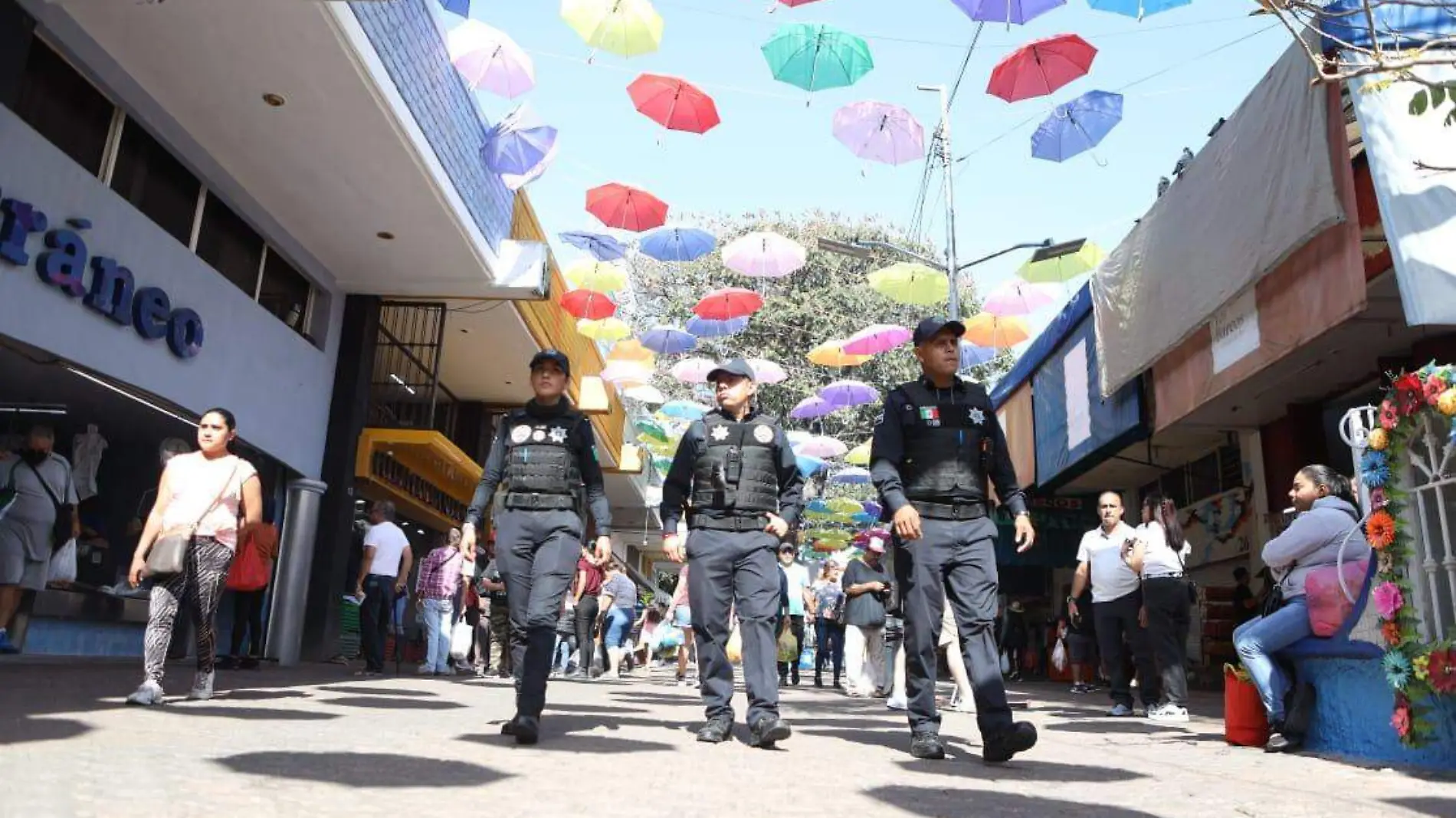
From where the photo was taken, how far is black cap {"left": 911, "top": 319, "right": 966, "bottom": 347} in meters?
5.55

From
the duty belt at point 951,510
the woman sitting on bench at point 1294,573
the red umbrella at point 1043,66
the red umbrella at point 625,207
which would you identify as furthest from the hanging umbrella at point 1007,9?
the duty belt at point 951,510

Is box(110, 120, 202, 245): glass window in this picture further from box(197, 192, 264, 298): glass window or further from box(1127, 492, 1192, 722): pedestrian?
box(1127, 492, 1192, 722): pedestrian

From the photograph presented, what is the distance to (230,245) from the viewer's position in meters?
11.9

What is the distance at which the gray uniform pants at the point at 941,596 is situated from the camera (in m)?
5.12

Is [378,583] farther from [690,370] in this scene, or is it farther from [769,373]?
[769,373]

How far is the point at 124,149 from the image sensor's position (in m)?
9.77

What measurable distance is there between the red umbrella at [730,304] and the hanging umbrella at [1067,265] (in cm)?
438

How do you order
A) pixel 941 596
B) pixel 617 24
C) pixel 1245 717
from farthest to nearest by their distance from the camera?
pixel 617 24
pixel 1245 717
pixel 941 596

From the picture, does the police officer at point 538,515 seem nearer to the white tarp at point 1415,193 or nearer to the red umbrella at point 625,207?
the white tarp at point 1415,193

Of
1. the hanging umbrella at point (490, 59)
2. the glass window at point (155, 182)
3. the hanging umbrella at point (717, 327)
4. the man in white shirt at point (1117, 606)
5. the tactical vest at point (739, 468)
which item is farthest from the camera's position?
the hanging umbrella at point (717, 327)

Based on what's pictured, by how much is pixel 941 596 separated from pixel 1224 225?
22.0 ft

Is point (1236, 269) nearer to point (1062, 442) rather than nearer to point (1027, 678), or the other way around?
point (1062, 442)

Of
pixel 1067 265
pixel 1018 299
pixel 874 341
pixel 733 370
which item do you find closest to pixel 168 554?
pixel 733 370

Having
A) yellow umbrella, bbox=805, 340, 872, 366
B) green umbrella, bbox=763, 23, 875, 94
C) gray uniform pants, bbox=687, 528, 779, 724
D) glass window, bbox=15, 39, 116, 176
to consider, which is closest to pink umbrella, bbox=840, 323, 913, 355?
yellow umbrella, bbox=805, 340, 872, 366
